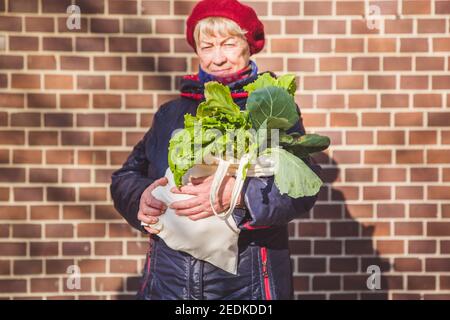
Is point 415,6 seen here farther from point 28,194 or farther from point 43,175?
point 28,194

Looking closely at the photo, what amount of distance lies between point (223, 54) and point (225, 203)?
2.01 feet

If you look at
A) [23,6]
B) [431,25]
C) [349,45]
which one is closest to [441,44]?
[431,25]

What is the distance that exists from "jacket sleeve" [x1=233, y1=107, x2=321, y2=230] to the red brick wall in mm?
1284

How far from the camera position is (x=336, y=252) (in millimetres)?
3488

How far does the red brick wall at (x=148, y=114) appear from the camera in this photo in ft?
11.0

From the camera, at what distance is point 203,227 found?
212cm

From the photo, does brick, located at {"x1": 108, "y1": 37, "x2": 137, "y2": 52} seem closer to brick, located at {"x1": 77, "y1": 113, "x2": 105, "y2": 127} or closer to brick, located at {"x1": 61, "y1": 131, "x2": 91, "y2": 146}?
brick, located at {"x1": 77, "y1": 113, "x2": 105, "y2": 127}

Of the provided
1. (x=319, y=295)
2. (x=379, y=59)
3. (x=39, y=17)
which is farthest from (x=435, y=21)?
(x=39, y=17)

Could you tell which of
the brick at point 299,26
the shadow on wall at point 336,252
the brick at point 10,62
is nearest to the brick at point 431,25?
the brick at point 299,26

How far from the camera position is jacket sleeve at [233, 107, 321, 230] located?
2.13m

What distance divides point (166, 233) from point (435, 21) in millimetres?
2070

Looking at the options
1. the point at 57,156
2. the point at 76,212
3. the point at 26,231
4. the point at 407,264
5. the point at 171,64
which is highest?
the point at 171,64

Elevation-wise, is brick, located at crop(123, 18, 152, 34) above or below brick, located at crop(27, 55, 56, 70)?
above

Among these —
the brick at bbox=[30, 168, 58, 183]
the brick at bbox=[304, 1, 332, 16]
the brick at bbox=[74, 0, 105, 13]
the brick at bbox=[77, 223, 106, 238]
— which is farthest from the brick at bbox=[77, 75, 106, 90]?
the brick at bbox=[304, 1, 332, 16]
